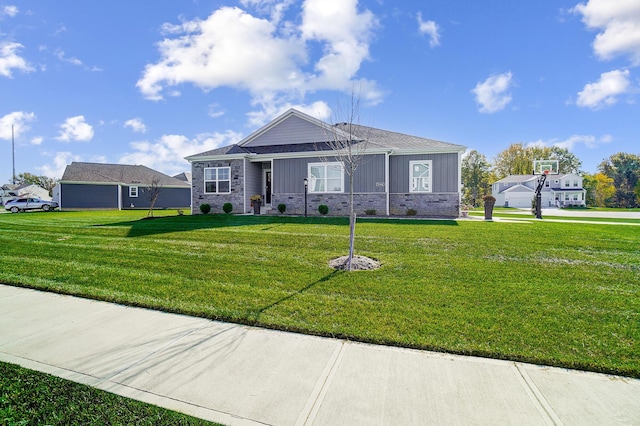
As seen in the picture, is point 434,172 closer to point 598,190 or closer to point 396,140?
point 396,140

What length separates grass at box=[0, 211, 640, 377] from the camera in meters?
3.24

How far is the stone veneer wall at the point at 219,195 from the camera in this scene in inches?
691

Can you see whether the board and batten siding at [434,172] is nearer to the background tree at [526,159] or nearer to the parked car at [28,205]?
the parked car at [28,205]

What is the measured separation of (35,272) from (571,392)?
824cm

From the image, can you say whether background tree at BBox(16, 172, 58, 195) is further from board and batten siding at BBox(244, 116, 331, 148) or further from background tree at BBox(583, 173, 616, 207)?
background tree at BBox(583, 173, 616, 207)

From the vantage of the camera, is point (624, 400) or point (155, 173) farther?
point (155, 173)

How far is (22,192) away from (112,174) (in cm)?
2210

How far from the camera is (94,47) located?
42.4ft

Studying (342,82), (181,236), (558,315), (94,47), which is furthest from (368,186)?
(94,47)

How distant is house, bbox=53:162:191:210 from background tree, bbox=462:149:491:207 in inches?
1752

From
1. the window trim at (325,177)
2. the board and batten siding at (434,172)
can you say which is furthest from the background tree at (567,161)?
the window trim at (325,177)

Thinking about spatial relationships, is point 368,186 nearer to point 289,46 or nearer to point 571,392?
point 289,46

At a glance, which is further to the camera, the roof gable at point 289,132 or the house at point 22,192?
the house at point 22,192

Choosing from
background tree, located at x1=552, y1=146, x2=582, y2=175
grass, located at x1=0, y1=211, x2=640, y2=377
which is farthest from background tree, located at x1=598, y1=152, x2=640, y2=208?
grass, located at x1=0, y1=211, x2=640, y2=377
